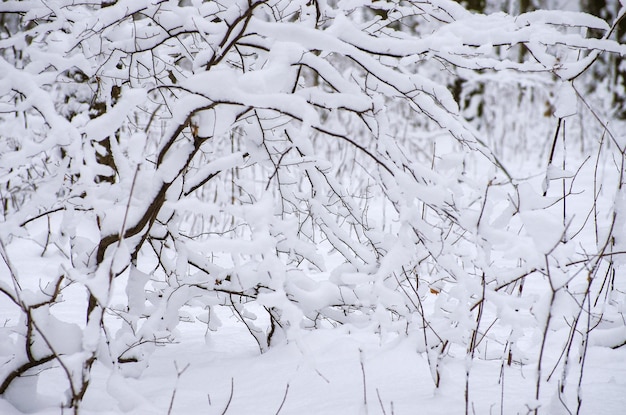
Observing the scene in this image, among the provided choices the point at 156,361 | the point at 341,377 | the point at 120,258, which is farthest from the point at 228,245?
the point at 156,361

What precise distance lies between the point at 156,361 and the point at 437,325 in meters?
1.11

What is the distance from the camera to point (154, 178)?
1252 mm

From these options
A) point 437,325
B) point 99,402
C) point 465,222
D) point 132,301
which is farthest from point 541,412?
point 132,301

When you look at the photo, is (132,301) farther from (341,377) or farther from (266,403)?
(341,377)

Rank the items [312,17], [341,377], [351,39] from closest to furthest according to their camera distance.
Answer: [351,39]
[312,17]
[341,377]

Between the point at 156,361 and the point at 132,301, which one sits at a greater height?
the point at 132,301

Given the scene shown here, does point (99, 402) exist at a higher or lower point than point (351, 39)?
lower

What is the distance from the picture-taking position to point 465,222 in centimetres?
124

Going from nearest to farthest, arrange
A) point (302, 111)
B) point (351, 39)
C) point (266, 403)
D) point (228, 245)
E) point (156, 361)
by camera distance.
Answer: point (228, 245), point (302, 111), point (351, 39), point (266, 403), point (156, 361)

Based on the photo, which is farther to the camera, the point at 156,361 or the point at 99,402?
the point at 156,361

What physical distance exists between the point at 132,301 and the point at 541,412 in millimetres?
1356

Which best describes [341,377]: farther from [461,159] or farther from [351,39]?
[351,39]

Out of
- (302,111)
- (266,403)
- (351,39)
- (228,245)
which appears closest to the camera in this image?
(228,245)

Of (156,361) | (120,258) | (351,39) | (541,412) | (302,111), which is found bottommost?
(156,361)
